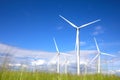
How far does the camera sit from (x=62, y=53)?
4331cm

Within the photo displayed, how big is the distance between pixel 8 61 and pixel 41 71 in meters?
4.41

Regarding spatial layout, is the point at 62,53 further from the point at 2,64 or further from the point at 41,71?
the point at 2,64

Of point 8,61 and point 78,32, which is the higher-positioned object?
point 78,32

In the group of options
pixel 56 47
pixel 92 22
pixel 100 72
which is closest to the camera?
pixel 100 72

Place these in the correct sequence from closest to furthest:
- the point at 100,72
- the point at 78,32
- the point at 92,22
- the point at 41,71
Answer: the point at 41,71
the point at 100,72
the point at 78,32
the point at 92,22

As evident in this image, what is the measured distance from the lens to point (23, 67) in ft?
28.1

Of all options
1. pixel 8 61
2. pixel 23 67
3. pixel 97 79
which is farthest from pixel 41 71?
pixel 8 61

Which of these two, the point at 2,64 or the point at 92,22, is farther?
the point at 92,22

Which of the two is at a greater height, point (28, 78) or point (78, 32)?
point (78, 32)

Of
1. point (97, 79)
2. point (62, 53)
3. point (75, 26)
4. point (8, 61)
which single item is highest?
point (75, 26)

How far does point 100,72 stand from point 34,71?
13.8 ft

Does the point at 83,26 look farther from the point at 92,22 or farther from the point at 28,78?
the point at 28,78

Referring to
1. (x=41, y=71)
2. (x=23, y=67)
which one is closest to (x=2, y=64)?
(x=23, y=67)

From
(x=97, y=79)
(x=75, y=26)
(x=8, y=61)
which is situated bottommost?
(x=97, y=79)
